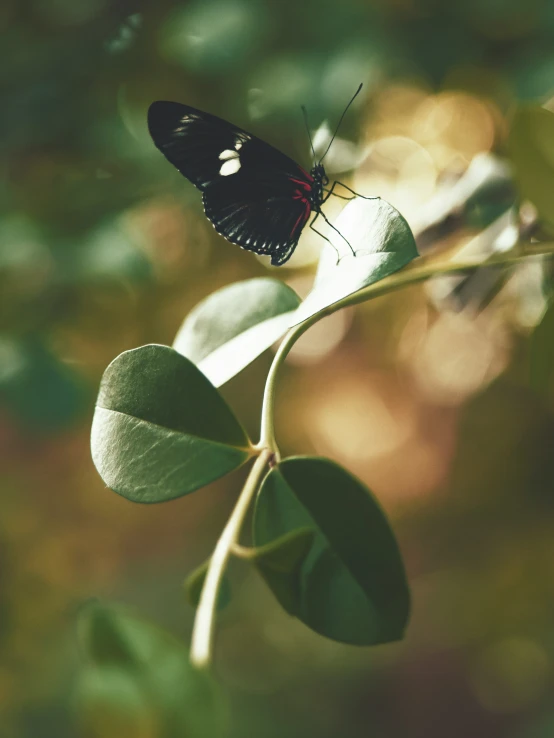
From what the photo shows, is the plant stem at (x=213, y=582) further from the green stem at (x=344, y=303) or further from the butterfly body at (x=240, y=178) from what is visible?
the butterfly body at (x=240, y=178)

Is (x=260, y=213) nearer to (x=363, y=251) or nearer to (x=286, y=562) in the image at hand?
(x=363, y=251)

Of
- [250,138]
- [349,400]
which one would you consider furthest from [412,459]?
[250,138]

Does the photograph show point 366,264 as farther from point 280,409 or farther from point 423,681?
point 423,681

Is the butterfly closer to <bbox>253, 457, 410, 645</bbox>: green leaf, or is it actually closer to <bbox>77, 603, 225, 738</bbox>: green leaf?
<bbox>253, 457, 410, 645</bbox>: green leaf

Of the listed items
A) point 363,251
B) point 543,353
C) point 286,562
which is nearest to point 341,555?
point 286,562

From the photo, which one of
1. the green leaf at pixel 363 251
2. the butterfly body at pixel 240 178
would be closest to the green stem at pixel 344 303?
the green leaf at pixel 363 251

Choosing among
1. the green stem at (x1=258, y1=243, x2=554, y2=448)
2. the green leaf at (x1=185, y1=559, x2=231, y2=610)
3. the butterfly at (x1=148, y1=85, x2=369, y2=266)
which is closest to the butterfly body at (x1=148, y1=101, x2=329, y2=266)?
the butterfly at (x1=148, y1=85, x2=369, y2=266)
